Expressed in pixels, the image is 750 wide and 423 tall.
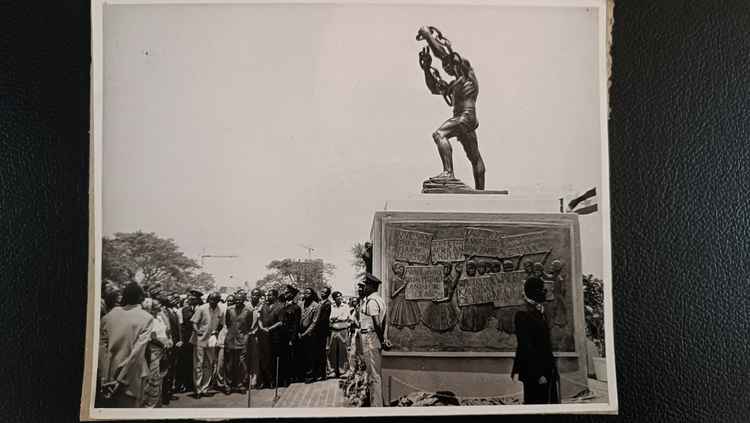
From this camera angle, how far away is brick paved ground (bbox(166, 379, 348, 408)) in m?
0.81

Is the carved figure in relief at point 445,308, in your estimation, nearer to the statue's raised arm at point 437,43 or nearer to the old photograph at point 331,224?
the old photograph at point 331,224

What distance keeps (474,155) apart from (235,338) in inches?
16.1

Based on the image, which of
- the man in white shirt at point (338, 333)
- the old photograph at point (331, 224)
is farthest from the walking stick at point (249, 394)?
the man in white shirt at point (338, 333)

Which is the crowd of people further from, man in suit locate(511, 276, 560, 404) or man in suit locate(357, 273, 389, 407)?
man in suit locate(511, 276, 560, 404)

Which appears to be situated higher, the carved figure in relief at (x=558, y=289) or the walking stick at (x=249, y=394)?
the carved figure in relief at (x=558, y=289)

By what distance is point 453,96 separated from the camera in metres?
0.83

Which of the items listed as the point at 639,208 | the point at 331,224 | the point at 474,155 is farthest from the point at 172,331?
the point at 639,208

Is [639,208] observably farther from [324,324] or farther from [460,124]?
[324,324]

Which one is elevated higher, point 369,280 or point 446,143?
point 446,143

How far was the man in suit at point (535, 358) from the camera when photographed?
82 cm

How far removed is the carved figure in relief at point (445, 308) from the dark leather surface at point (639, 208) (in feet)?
0.47

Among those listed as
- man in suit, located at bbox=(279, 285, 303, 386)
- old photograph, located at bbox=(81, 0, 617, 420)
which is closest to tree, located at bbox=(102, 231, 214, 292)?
old photograph, located at bbox=(81, 0, 617, 420)

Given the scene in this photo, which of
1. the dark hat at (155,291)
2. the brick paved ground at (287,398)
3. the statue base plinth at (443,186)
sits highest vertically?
the statue base plinth at (443,186)

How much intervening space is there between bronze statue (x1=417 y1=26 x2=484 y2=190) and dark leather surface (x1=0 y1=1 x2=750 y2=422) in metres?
0.20
